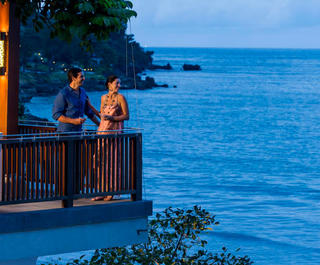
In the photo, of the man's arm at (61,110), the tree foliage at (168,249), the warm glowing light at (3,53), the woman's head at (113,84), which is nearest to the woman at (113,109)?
the woman's head at (113,84)

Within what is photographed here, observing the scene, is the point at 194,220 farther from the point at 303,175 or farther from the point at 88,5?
the point at 303,175

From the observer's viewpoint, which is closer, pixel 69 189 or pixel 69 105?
pixel 69 189

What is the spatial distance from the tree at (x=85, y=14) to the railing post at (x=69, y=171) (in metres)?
1.54

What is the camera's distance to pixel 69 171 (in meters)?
8.69

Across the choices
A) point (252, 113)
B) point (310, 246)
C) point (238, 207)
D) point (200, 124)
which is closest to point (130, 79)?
point (252, 113)

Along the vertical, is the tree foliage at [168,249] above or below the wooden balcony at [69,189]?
below

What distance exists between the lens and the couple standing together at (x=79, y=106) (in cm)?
930

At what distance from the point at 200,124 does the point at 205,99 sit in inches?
1080

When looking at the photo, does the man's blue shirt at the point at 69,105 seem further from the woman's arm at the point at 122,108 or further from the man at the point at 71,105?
the woman's arm at the point at 122,108

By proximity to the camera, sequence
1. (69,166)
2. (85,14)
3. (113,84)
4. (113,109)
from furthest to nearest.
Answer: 1. (113,109)
2. (113,84)
3. (85,14)
4. (69,166)

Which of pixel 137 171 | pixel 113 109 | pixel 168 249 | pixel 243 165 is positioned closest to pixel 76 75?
pixel 113 109

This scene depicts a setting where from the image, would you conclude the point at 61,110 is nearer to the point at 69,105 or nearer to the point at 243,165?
the point at 69,105

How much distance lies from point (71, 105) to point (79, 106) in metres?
0.11

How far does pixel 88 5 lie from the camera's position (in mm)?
9039
